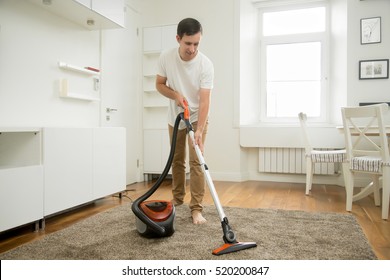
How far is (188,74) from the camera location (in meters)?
2.09

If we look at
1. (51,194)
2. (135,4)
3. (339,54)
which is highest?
(135,4)

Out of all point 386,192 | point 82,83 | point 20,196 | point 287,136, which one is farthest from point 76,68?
point 386,192

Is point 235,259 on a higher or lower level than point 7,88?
lower

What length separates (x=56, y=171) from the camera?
7.14 feet

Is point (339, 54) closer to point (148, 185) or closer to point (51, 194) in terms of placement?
point (148, 185)

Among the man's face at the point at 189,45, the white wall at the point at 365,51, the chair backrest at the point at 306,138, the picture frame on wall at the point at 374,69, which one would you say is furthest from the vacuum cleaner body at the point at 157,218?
the picture frame on wall at the point at 374,69

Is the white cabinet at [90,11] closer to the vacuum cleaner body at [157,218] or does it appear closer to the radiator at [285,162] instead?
the vacuum cleaner body at [157,218]

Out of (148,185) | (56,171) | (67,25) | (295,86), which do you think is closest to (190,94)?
(56,171)

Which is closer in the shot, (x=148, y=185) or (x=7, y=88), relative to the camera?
(x=7, y=88)

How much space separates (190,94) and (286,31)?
2633 mm

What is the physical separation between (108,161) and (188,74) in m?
1.13

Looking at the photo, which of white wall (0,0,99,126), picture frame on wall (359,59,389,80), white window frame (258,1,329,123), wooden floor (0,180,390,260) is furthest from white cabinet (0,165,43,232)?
picture frame on wall (359,59,389,80)

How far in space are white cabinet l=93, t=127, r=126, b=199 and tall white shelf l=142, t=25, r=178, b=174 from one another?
3.31 feet

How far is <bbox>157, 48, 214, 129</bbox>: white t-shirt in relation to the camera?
6.78 ft
